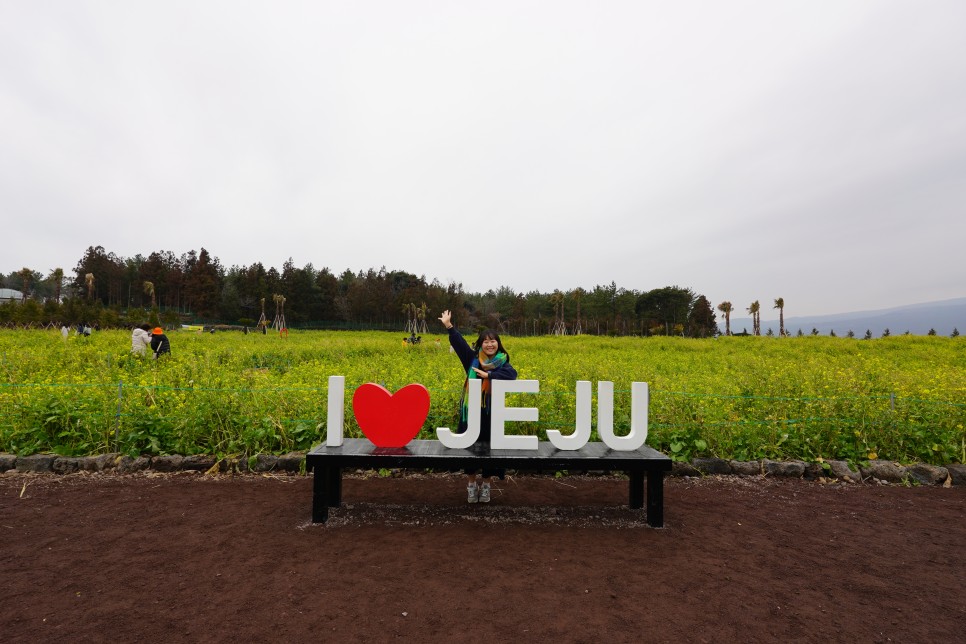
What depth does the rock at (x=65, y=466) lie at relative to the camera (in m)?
5.84

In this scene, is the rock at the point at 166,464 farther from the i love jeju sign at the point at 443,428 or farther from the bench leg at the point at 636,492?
the bench leg at the point at 636,492

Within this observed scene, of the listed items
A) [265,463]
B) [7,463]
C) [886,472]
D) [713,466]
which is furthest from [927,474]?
[7,463]

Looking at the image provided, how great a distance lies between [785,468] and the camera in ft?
19.6

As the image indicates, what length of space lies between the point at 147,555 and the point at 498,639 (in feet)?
9.39

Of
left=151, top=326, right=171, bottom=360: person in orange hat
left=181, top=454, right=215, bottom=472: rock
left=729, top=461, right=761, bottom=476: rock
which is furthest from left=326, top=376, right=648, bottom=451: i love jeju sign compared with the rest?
left=151, top=326, right=171, bottom=360: person in orange hat

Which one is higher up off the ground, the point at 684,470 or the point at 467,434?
the point at 467,434

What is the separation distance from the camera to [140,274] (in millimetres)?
59781

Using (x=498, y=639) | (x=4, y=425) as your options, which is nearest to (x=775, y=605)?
(x=498, y=639)

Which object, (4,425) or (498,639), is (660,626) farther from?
(4,425)

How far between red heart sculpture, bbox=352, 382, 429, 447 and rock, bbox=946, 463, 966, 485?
251 inches

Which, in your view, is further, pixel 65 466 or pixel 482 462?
pixel 65 466

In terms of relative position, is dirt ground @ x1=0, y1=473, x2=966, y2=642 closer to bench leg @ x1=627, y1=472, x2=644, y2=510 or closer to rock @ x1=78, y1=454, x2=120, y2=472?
bench leg @ x1=627, y1=472, x2=644, y2=510

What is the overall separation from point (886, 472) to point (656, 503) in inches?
142

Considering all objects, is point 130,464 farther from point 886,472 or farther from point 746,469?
point 886,472
